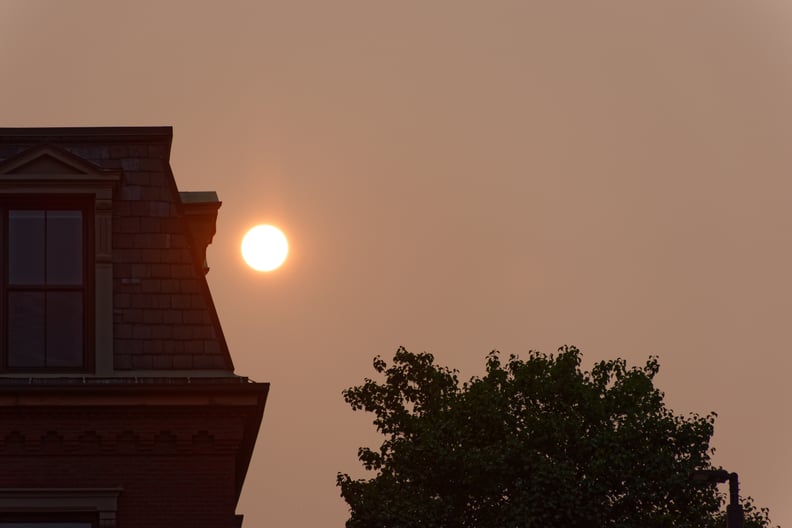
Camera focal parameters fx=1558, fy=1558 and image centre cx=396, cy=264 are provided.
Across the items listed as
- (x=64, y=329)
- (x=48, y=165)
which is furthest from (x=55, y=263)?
(x=48, y=165)

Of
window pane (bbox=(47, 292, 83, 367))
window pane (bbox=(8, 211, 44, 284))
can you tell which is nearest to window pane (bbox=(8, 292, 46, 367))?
window pane (bbox=(47, 292, 83, 367))

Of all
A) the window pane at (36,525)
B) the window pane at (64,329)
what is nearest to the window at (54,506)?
the window pane at (36,525)

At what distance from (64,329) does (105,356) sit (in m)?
0.90

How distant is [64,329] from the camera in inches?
886

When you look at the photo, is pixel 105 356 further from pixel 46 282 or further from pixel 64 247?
pixel 64 247

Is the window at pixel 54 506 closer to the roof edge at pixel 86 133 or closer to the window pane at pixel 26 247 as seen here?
the window pane at pixel 26 247

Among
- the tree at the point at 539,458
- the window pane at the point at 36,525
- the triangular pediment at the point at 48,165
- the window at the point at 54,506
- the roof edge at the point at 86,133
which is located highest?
the tree at the point at 539,458

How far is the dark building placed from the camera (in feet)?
71.3

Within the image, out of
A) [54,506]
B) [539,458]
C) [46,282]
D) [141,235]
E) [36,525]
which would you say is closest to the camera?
[54,506]

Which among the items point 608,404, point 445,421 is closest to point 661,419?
point 608,404

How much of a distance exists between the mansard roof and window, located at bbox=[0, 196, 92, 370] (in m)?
0.41

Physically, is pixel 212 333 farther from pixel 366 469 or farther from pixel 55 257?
pixel 366 469

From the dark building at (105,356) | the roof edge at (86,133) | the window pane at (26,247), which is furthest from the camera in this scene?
the roof edge at (86,133)

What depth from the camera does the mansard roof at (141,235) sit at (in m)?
22.2
